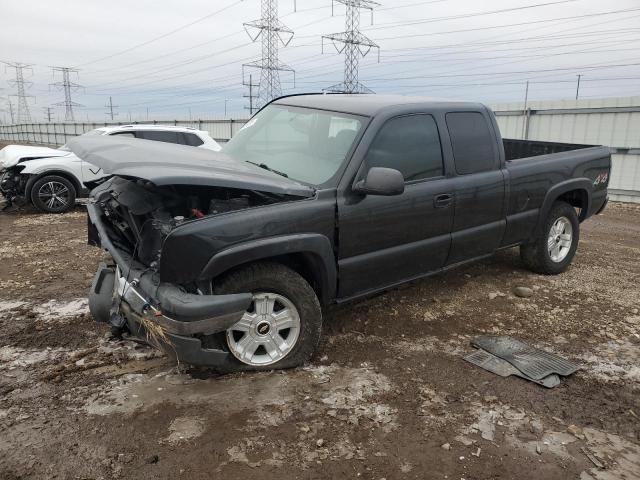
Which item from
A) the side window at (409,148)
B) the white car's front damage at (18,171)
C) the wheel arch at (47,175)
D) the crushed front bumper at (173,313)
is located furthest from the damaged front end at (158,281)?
the white car's front damage at (18,171)

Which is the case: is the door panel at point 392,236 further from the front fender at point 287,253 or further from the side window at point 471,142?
the side window at point 471,142

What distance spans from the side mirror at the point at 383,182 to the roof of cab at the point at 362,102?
0.66m

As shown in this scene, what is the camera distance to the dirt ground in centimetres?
263

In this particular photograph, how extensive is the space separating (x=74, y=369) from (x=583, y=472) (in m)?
3.22

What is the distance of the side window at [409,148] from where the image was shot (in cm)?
391

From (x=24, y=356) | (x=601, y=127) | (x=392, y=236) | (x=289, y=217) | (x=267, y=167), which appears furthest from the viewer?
(x=601, y=127)

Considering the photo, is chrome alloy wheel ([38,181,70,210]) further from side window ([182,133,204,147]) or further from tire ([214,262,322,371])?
tire ([214,262,322,371])

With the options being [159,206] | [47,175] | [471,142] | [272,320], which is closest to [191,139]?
[47,175]

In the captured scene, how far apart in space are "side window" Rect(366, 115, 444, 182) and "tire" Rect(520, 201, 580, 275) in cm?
196

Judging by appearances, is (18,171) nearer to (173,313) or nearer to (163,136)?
(163,136)

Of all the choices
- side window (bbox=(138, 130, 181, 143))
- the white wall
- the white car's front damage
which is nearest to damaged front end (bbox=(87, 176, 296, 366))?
the white car's front damage

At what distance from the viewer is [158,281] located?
3.08 m

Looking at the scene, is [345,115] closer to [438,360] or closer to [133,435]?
[438,360]

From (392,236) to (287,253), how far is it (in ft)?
3.19
